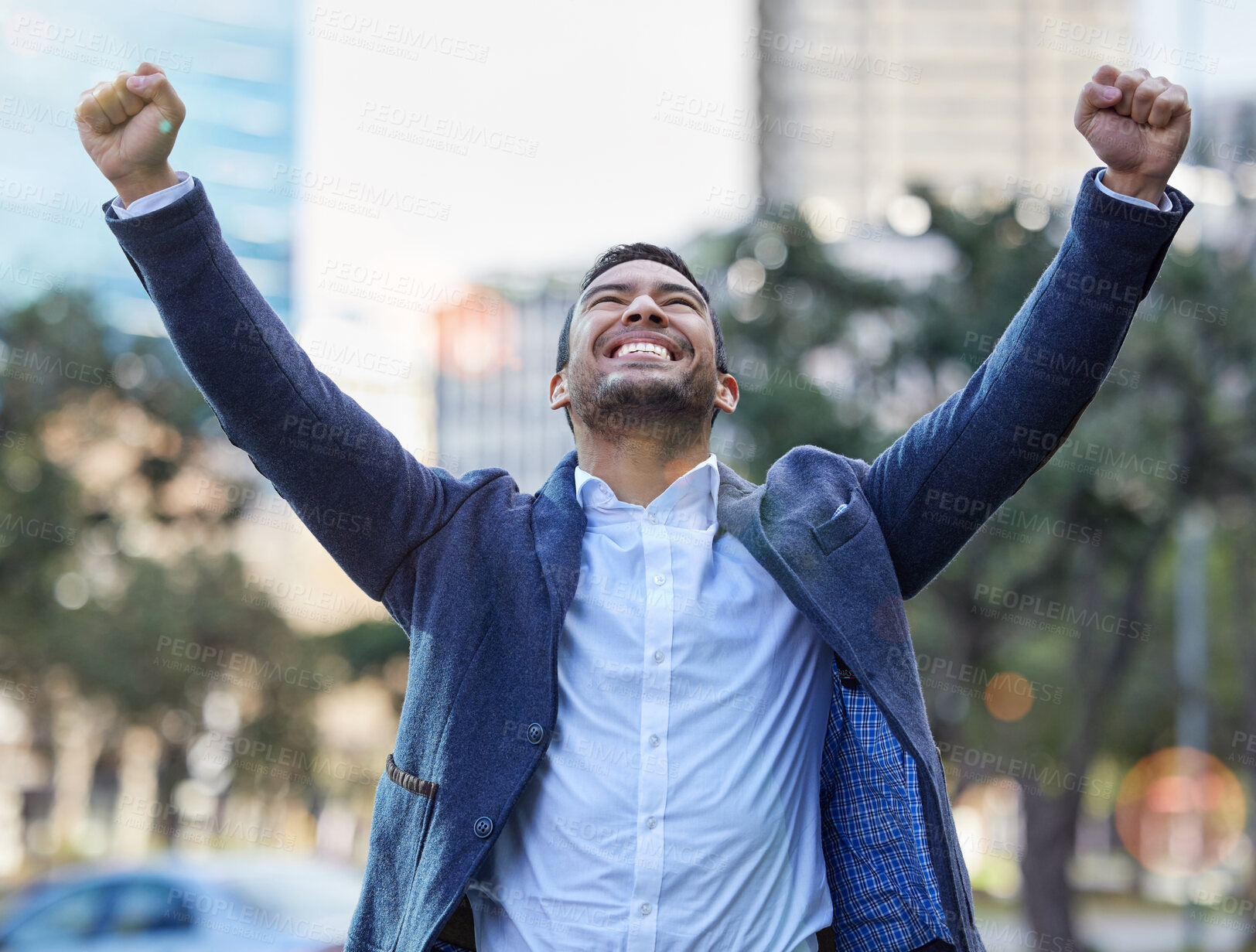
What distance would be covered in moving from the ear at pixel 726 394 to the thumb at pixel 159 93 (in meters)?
1.34

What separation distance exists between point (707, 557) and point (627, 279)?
717 mm

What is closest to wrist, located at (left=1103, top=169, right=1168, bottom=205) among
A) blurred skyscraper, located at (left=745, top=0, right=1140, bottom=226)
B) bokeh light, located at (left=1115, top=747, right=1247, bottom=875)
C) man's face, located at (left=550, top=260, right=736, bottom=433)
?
man's face, located at (left=550, top=260, right=736, bottom=433)

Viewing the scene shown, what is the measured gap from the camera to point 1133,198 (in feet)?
7.31

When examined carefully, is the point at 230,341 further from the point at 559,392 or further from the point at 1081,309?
the point at 1081,309

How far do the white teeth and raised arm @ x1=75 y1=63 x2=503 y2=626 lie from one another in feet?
2.07

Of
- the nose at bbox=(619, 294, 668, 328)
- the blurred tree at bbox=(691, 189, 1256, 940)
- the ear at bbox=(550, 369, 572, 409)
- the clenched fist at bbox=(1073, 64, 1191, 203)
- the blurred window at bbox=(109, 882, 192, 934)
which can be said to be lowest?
the blurred window at bbox=(109, 882, 192, 934)

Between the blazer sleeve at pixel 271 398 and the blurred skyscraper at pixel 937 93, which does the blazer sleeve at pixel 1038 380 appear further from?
the blurred skyscraper at pixel 937 93

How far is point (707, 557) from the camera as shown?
8.44ft

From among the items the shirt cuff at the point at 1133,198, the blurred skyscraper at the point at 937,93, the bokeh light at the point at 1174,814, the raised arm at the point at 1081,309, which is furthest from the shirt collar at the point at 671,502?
the blurred skyscraper at the point at 937,93

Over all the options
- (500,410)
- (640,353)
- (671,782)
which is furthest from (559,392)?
(500,410)

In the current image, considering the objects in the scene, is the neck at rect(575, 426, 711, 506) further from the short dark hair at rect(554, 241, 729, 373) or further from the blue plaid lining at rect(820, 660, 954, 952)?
the blue plaid lining at rect(820, 660, 954, 952)

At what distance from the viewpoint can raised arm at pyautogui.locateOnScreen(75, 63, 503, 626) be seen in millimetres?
2158

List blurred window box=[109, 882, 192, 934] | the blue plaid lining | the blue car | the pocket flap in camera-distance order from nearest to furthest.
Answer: the blue plaid lining < the pocket flap < the blue car < blurred window box=[109, 882, 192, 934]

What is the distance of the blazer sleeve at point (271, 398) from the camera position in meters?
2.16
